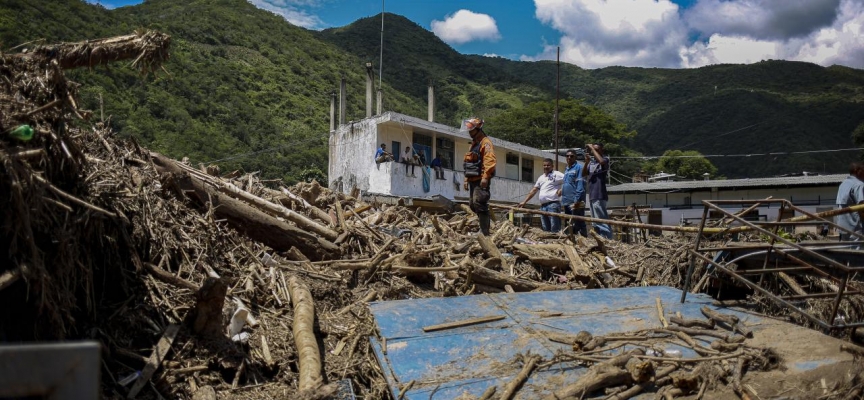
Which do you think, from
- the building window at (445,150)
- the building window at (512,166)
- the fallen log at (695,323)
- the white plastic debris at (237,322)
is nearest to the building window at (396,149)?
the building window at (445,150)

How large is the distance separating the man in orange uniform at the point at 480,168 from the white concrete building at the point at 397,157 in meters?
14.9

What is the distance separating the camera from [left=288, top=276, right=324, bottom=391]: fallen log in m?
3.83

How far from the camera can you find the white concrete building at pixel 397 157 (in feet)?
83.0

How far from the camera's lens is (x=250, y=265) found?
5.55 meters

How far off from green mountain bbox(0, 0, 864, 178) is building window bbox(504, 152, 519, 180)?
41.1 feet

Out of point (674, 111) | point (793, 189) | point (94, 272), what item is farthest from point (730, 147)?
point (94, 272)

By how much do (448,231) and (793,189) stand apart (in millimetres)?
34551

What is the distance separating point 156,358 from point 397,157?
913 inches

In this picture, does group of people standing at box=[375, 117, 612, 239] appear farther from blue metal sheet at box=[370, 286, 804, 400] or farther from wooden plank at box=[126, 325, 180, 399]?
wooden plank at box=[126, 325, 180, 399]

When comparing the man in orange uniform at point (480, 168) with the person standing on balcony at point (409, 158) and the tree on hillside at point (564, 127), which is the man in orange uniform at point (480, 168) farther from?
the tree on hillside at point (564, 127)

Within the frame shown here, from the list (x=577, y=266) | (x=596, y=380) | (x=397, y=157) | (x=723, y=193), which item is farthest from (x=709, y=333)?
(x=723, y=193)

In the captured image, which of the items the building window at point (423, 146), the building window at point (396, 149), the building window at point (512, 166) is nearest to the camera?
the building window at point (396, 149)

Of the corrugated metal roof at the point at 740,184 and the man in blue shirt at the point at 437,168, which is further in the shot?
the corrugated metal roof at the point at 740,184

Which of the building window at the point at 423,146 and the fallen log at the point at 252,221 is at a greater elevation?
the building window at the point at 423,146
